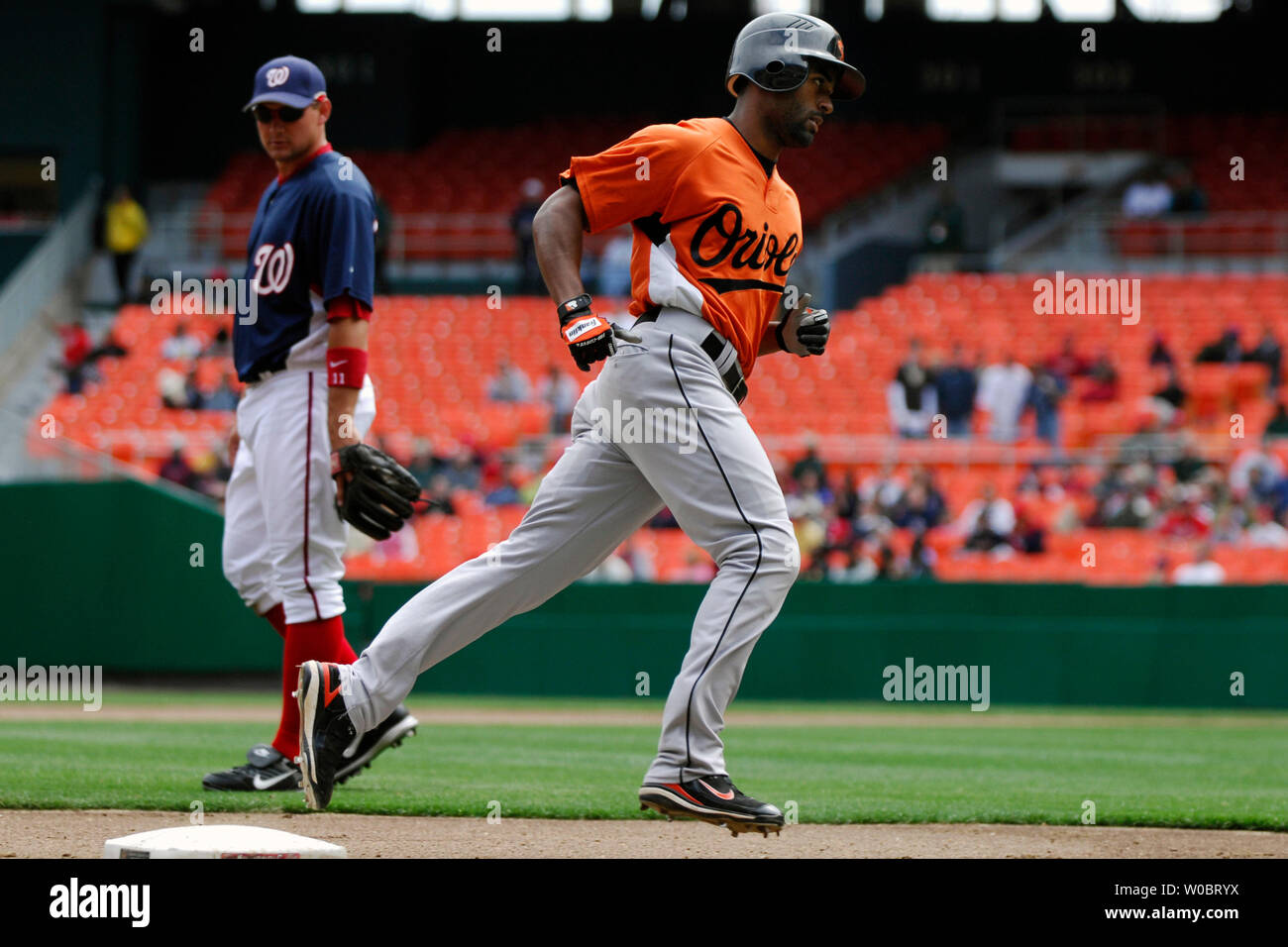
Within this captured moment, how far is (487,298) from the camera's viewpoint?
71.8 ft

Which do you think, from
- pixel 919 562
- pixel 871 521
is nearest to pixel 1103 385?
pixel 871 521

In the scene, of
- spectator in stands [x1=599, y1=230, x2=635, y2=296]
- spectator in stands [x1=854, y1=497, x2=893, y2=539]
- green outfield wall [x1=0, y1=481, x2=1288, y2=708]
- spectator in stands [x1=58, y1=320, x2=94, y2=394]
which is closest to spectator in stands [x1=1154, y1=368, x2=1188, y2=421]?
spectator in stands [x1=854, y1=497, x2=893, y2=539]

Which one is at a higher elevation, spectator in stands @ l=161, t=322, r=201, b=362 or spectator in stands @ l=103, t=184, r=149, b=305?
spectator in stands @ l=103, t=184, r=149, b=305

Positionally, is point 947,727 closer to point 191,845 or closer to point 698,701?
point 698,701

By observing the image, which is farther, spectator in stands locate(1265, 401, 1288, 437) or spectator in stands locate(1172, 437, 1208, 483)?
spectator in stands locate(1265, 401, 1288, 437)

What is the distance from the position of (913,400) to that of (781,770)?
897 cm

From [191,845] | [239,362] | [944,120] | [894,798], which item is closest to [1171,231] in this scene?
[944,120]

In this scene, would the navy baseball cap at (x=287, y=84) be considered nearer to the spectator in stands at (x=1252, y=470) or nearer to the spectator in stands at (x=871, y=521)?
the spectator in stands at (x=871, y=521)

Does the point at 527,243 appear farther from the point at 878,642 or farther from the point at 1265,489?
the point at 1265,489

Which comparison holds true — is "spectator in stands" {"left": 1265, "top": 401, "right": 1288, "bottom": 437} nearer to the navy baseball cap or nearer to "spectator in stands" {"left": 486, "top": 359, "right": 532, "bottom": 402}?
"spectator in stands" {"left": 486, "top": 359, "right": 532, "bottom": 402}

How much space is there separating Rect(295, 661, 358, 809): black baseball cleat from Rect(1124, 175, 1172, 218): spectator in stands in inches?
735

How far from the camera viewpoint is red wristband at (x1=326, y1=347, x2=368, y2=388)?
5.56 metres

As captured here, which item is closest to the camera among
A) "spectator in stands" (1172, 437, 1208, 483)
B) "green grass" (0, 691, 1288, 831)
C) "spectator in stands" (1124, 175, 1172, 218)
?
"green grass" (0, 691, 1288, 831)

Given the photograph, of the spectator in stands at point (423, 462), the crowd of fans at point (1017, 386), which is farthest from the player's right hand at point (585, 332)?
the crowd of fans at point (1017, 386)
